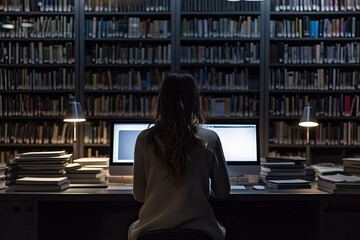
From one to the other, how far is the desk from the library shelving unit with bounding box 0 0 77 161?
222cm

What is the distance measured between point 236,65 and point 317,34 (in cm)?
89

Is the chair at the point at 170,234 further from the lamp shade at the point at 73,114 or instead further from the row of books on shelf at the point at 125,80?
the row of books on shelf at the point at 125,80

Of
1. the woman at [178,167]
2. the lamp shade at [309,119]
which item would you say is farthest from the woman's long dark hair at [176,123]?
the lamp shade at [309,119]

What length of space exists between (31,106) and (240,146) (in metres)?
2.99

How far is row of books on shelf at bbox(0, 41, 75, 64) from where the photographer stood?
16.6 feet

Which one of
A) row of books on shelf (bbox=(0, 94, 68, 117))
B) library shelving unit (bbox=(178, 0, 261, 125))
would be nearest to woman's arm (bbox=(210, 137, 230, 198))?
library shelving unit (bbox=(178, 0, 261, 125))

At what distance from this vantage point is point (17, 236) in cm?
248

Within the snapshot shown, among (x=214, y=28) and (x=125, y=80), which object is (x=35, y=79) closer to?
(x=125, y=80)

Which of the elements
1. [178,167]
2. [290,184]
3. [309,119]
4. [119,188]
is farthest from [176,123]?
[309,119]

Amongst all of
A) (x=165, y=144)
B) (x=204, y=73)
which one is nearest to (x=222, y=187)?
(x=165, y=144)

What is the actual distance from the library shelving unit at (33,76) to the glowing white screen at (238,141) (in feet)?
8.68

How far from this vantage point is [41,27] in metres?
5.10

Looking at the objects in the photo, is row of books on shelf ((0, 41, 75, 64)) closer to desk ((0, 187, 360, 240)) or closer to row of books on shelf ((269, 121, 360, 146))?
row of books on shelf ((269, 121, 360, 146))

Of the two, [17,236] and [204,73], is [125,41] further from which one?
[17,236]
